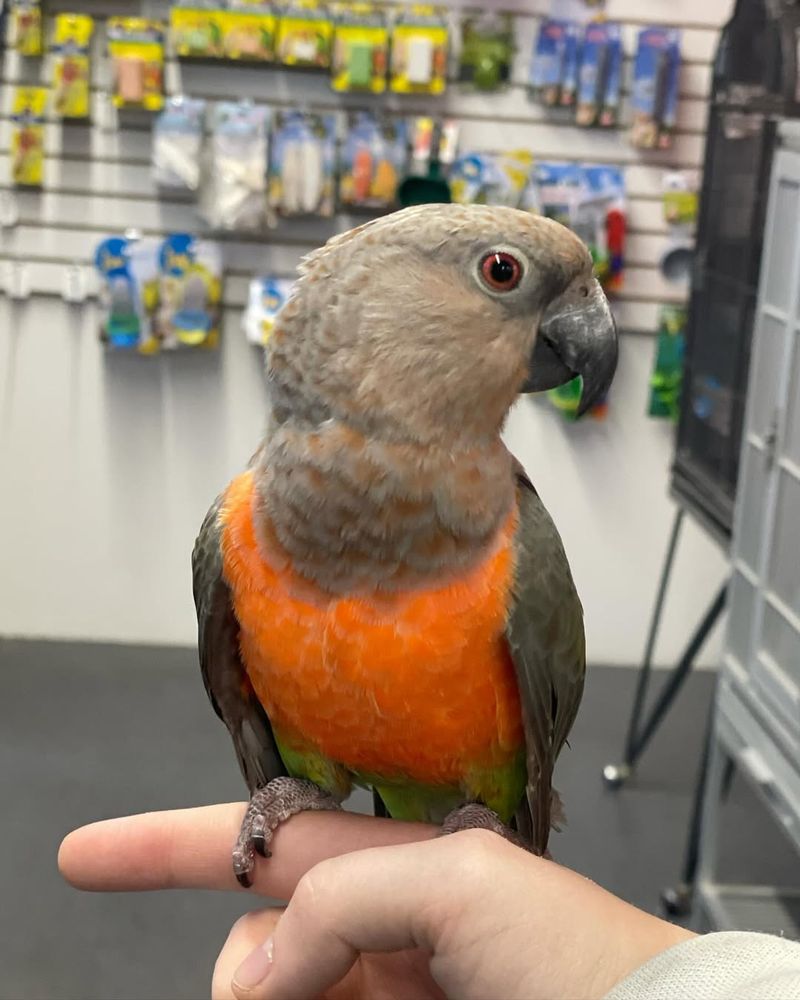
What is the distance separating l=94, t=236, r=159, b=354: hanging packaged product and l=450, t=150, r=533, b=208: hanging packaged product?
0.81m

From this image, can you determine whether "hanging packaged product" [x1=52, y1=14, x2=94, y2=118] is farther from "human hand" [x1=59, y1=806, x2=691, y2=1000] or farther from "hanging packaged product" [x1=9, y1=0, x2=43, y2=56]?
"human hand" [x1=59, y1=806, x2=691, y2=1000]

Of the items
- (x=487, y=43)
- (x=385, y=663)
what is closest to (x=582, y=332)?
(x=385, y=663)

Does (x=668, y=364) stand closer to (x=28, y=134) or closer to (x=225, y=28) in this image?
(x=225, y=28)

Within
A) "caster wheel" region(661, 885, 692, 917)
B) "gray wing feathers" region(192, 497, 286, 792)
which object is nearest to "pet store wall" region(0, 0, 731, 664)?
"caster wheel" region(661, 885, 692, 917)

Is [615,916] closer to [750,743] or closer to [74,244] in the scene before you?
[750,743]

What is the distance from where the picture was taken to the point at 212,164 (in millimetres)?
2602

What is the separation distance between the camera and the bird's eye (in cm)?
80

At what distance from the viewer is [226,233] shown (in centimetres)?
273

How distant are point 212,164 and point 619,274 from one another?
1091mm

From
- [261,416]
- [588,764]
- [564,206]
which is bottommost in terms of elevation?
[588,764]

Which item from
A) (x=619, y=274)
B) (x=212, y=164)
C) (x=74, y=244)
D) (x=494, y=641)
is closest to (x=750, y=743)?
(x=494, y=641)

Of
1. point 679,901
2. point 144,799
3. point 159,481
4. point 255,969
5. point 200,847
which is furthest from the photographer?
point 159,481

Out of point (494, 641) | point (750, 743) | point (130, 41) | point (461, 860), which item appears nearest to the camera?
point (461, 860)

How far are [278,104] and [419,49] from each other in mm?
394
